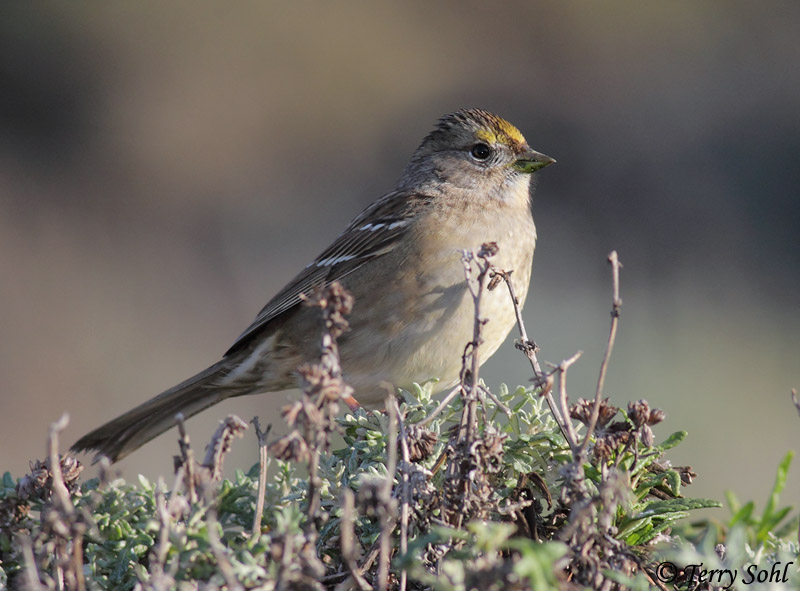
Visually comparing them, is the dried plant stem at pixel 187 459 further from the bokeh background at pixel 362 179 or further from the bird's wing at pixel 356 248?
the bokeh background at pixel 362 179

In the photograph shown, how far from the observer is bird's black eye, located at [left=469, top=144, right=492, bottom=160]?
4.44 meters

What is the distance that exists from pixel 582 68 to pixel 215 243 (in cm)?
431

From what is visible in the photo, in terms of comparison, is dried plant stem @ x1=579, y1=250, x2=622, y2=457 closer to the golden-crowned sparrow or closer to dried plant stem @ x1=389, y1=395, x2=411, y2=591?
dried plant stem @ x1=389, y1=395, x2=411, y2=591

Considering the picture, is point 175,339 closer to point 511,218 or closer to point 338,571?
point 511,218

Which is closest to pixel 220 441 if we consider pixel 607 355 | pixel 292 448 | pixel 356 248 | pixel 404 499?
pixel 292 448

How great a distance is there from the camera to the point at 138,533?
2.18 metres

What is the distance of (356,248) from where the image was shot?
426 centimetres

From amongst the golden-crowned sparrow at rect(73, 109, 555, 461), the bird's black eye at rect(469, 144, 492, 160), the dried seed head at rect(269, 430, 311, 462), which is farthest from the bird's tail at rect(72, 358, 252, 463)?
the dried seed head at rect(269, 430, 311, 462)

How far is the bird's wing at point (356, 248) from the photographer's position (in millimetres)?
4141

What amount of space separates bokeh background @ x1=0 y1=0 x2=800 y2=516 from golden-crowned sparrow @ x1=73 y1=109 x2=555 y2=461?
1.67m

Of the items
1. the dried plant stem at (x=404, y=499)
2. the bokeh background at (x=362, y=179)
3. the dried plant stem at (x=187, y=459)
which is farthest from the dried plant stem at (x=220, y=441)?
the bokeh background at (x=362, y=179)

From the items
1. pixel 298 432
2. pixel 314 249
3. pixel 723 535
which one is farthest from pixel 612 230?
pixel 298 432

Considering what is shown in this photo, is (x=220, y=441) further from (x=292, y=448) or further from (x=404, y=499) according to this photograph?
(x=404, y=499)

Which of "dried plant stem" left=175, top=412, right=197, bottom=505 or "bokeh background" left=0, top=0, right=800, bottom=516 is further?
"bokeh background" left=0, top=0, right=800, bottom=516
